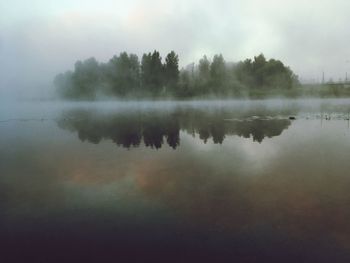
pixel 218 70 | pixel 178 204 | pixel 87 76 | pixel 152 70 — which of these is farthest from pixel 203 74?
pixel 178 204

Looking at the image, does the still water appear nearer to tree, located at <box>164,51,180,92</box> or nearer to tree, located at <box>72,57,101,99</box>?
tree, located at <box>164,51,180,92</box>

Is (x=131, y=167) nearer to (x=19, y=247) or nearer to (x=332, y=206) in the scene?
(x=19, y=247)

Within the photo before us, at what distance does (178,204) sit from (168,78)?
118541 millimetres

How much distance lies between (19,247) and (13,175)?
34.5 ft

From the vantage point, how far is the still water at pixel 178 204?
10.7 meters

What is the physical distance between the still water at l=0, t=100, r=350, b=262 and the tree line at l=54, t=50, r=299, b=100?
10573cm

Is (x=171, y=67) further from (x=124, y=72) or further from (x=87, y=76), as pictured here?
(x=87, y=76)

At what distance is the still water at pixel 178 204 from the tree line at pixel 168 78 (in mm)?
105729

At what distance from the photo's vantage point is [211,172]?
19906 millimetres

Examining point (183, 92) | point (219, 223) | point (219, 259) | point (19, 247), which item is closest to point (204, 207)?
point (219, 223)

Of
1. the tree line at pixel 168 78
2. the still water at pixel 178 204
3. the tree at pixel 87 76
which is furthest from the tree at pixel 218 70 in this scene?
the still water at pixel 178 204

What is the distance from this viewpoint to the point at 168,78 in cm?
13062

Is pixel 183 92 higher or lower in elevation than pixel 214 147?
higher

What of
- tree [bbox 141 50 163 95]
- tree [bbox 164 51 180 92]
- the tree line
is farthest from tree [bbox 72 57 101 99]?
tree [bbox 164 51 180 92]
